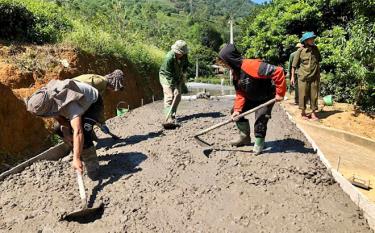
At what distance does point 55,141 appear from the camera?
6461 mm

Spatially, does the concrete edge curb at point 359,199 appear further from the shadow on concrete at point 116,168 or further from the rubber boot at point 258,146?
the shadow on concrete at point 116,168

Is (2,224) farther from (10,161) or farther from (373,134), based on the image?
(373,134)

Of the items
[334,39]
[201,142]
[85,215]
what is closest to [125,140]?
[201,142]

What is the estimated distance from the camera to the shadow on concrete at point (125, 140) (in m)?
6.05

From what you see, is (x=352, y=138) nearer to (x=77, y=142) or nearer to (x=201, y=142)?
(x=201, y=142)

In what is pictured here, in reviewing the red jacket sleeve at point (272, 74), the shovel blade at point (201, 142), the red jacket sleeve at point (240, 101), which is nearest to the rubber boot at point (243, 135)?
the red jacket sleeve at point (240, 101)

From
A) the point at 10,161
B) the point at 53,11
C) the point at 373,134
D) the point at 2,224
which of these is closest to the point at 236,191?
the point at 2,224

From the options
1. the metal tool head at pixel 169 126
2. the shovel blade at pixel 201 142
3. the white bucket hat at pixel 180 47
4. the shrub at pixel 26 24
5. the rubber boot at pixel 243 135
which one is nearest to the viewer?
the rubber boot at pixel 243 135

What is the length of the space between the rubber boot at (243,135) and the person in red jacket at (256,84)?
12 cm

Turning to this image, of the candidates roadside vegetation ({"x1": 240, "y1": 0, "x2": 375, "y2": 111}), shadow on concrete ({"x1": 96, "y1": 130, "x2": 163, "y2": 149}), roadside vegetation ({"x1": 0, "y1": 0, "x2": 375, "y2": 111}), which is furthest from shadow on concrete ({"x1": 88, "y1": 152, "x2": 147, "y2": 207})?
roadside vegetation ({"x1": 240, "y1": 0, "x2": 375, "y2": 111})

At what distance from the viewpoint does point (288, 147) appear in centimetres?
579

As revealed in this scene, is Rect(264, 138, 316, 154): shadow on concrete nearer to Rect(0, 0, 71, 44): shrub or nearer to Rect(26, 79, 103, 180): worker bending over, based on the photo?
Rect(26, 79, 103, 180): worker bending over

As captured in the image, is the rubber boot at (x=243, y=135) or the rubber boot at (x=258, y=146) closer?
the rubber boot at (x=258, y=146)

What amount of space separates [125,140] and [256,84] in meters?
2.27
